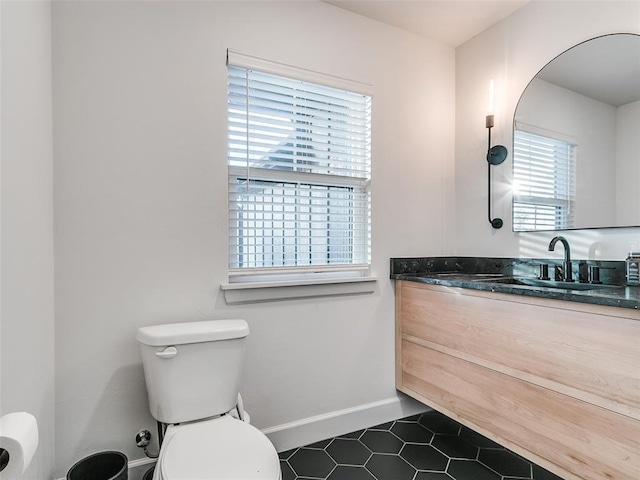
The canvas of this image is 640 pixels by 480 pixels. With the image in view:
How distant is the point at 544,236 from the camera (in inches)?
78.2

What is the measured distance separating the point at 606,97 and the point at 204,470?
234 cm

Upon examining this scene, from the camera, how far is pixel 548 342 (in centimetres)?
141

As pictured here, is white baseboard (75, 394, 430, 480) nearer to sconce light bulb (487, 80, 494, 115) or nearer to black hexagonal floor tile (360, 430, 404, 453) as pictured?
black hexagonal floor tile (360, 430, 404, 453)

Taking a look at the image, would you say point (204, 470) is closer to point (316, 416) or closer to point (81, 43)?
point (316, 416)

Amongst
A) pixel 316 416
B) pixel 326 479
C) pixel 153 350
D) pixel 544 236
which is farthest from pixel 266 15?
pixel 326 479

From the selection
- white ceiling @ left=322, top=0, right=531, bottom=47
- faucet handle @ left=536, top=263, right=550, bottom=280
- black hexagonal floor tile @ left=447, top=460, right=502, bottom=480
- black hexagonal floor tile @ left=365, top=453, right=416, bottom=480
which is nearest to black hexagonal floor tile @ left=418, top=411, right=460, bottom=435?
black hexagonal floor tile @ left=447, top=460, right=502, bottom=480

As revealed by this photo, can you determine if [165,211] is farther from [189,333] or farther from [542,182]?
[542,182]

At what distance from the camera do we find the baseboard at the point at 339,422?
1892mm

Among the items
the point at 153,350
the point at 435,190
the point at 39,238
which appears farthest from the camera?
the point at 435,190

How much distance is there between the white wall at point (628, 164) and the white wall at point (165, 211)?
1.14 meters

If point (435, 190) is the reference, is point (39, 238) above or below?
below

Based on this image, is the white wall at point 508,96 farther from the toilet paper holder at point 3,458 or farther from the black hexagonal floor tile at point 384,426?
the toilet paper holder at point 3,458

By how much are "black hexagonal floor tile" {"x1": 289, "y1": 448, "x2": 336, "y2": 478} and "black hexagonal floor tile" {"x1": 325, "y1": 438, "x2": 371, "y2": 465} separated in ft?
0.13

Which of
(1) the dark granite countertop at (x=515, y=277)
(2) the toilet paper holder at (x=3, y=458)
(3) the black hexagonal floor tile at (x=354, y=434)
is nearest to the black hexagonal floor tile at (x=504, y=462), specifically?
(3) the black hexagonal floor tile at (x=354, y=434)
